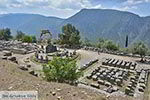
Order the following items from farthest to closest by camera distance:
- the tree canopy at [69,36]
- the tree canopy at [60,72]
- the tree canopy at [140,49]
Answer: the tree canopy at [69,36], the tree canopy at [140,49], the tree canopy at [60,72]

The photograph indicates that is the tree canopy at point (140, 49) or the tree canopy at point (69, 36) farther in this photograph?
the tree canopy at point (69, 36)

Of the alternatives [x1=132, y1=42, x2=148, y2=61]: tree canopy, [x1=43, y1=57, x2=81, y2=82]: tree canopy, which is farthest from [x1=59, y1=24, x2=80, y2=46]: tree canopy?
[x1=43, y1=57, x2=81, y2=82]: tree canopy

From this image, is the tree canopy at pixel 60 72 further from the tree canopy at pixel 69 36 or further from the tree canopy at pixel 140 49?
the tree canopy at pixel 69 36

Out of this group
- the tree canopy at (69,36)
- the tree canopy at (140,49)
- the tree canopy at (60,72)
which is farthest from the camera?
the tree canopy at (69,36)

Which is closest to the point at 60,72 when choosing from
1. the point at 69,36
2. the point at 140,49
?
the point at 140,49

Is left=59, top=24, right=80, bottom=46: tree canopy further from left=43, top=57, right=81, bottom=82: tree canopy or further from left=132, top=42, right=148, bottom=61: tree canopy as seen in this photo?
left=43, top=57, right=81, bottom=82: tree canopy

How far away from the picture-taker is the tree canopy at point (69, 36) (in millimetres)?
54125

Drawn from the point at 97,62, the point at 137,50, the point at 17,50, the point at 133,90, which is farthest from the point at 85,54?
the point at 133,90

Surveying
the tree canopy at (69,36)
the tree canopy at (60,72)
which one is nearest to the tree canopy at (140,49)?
the tree canopy at (69,36)

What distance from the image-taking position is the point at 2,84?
1128 cm

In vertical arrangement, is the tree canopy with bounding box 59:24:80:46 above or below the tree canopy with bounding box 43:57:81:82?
above

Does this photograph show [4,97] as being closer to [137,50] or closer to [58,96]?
[58,96]

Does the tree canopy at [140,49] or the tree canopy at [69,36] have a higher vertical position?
the tree canopy at [69,36]

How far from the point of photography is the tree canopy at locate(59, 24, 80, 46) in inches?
2131
